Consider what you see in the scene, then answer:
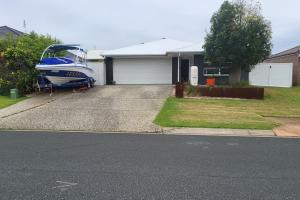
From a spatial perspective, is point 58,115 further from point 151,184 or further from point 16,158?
point 151,184

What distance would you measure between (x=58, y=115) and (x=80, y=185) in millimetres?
9226

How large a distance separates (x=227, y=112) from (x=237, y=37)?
6696mm

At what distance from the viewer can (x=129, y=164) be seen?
734cm

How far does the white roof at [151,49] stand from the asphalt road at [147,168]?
1836 centimetres

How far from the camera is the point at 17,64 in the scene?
21703 millimetres

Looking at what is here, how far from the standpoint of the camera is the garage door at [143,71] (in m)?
29.8

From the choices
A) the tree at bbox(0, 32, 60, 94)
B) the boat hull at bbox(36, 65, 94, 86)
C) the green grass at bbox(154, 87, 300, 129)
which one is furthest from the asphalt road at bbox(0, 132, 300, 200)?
the tree at bbox(0, 32, 60, 94)

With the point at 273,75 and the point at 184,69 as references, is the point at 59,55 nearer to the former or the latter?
the point at 184,69

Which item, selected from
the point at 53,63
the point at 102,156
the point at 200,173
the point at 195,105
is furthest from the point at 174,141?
the point at 53,63

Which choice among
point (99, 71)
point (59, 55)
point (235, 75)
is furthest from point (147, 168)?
point (99, 71)

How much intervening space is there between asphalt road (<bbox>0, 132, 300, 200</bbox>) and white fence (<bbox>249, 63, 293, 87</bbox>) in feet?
65.9

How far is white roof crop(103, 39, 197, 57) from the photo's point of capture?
2888 centimetres

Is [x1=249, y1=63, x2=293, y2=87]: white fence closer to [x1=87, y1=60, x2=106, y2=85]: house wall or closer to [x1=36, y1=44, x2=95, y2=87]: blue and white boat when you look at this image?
[x1=87, y1=60, x2=106, y2=85]: house wall

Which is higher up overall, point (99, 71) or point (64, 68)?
point (64, 68)
